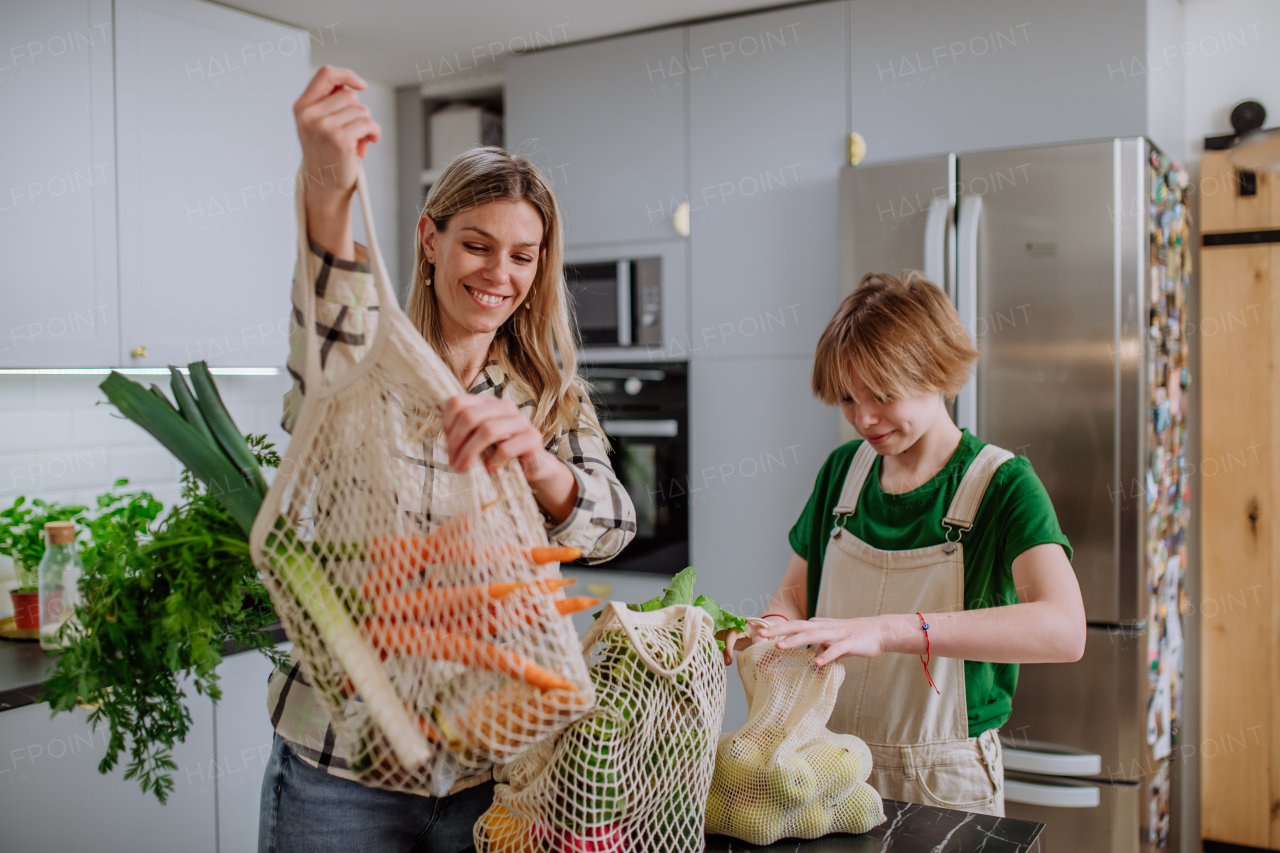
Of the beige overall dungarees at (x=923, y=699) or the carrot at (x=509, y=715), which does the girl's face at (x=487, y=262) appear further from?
the beige overall dungarees at (x=923, y=699)

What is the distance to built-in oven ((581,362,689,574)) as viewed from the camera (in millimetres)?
2814

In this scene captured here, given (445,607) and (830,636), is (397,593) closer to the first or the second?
(445,607)

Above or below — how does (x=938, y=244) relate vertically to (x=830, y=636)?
above

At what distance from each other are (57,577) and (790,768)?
164 centimetres

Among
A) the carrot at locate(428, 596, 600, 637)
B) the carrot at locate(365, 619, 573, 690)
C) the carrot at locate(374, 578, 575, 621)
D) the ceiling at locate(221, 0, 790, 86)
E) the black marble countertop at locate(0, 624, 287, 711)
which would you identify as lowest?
the black marble countertop at locate(0, 624, 287, 711)

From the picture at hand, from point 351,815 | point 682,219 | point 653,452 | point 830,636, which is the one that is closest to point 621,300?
point 682,219

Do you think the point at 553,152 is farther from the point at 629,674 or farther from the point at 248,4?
the point at 629,674

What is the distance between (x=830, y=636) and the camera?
1.16 m

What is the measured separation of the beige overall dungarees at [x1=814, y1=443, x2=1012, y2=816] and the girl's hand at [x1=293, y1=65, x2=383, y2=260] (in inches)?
38.6

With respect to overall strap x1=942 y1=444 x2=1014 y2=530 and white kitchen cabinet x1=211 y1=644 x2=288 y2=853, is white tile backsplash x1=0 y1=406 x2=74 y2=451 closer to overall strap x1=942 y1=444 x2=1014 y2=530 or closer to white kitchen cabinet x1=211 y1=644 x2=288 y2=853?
white kitchen cabinet x1=211 y1=644 x2=288 y2=853

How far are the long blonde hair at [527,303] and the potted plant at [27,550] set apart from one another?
129cm

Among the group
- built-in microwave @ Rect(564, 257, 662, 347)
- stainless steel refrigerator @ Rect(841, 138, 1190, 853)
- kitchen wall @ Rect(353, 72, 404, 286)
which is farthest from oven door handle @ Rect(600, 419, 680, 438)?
kitchen wall @ Rect(353, 72, 404, 286)

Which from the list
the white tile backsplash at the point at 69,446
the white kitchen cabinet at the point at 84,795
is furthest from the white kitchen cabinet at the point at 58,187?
the white kitchen cabinet at the point at 84,795

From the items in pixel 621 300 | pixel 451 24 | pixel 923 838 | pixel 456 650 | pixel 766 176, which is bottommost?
pixel 923 838
